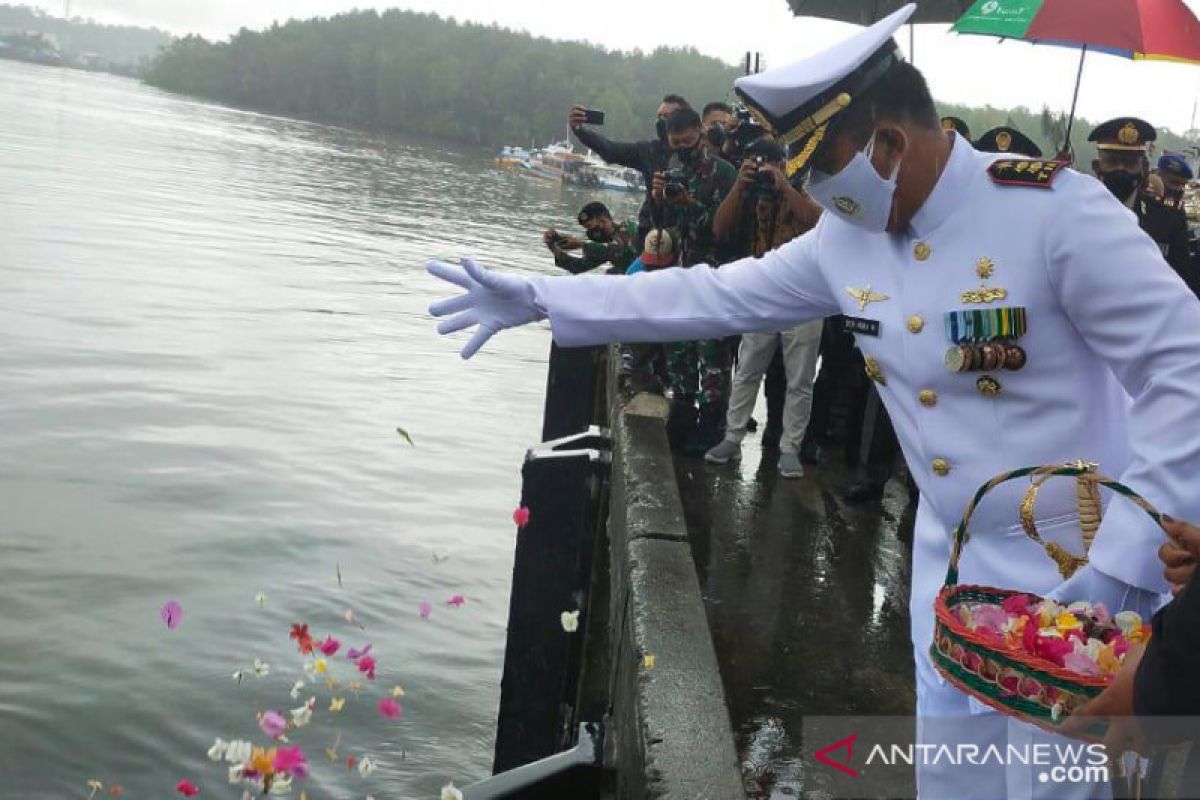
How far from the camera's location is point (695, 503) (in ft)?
21.4

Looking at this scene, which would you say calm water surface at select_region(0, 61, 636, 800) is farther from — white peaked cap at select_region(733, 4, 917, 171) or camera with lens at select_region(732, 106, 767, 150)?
white peaked cap at select_region(733, 4, 917, 171)

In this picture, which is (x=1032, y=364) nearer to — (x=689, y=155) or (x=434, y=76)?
(x=689, y=155)

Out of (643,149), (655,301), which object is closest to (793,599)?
(655,301)

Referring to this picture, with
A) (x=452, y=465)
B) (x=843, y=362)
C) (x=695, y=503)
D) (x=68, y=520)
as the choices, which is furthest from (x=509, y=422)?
(x=695, y=503)

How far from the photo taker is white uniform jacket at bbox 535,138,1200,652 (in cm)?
216

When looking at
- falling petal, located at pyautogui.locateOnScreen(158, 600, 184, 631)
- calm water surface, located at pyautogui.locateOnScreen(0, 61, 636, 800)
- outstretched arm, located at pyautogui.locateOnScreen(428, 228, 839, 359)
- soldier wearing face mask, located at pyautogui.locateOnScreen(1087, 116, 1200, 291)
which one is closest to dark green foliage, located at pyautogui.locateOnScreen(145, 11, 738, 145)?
calm water surface, located at pyautogui.locateOnScreen(0, 61, 636, 800)

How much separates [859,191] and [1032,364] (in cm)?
46

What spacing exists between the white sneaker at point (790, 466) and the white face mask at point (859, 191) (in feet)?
15.8

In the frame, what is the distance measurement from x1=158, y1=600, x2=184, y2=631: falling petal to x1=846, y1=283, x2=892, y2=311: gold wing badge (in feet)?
20.3

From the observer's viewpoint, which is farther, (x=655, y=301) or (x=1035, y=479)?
(x=655, y=301)

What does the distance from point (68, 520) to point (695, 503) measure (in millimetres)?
5938

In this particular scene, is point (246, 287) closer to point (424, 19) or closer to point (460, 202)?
point (460, 202)

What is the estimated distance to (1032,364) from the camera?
242 centimetres

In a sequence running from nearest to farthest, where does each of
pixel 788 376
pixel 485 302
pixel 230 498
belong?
pixel 485 302, pixel 788 376, pixel 230 498
